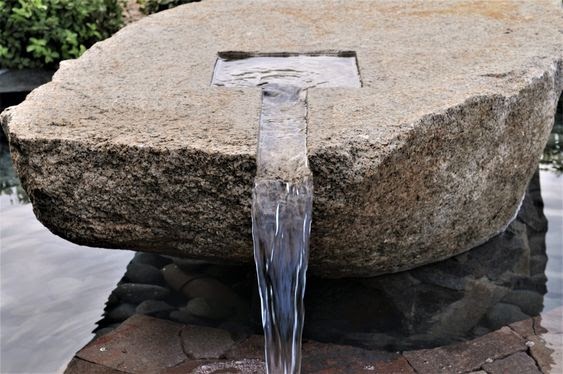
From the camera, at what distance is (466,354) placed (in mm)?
2758

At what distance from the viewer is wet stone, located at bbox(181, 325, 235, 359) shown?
9.10 ft

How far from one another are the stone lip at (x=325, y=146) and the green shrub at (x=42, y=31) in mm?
1959

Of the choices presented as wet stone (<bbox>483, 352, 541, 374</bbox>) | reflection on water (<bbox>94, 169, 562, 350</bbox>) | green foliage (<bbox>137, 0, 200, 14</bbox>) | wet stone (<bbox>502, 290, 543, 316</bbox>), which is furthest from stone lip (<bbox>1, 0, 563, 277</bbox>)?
green foliage (<bbox>137, 0, 200, 14</bbox>)

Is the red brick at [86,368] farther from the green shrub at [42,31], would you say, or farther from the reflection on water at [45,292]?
the green shrub at [42,31]

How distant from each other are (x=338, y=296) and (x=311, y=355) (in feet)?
1.30

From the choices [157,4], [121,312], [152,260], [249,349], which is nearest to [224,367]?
[249,349]

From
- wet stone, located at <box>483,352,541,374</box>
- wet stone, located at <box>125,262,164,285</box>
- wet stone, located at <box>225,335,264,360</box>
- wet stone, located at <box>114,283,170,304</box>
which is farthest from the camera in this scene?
wet stone, located at <box>125,262,164,285</box>

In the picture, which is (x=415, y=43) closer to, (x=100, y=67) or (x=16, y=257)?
(x=100, y=67)

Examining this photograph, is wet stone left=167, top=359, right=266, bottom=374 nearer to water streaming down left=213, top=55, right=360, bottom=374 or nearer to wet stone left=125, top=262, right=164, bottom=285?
water streaming down left=213, top=55, right=360, bottom=374

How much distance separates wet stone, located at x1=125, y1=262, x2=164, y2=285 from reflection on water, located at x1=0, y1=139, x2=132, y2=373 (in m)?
0.05

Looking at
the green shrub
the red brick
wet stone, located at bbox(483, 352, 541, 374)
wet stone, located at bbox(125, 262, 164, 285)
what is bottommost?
wet stone, located at bbox(483, 352, 541, 374)

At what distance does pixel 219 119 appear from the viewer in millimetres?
2648

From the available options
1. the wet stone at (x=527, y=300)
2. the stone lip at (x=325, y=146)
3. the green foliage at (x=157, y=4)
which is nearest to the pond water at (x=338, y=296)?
the wet stone at (x=527, y=300)

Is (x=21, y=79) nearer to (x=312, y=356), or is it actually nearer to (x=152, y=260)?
(x=152, y=260)
